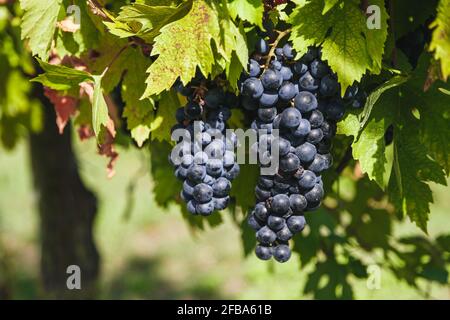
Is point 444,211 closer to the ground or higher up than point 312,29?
closer to the ground

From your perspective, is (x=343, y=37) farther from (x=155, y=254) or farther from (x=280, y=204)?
(x=155, y=254)

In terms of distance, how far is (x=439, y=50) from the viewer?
3.45ft

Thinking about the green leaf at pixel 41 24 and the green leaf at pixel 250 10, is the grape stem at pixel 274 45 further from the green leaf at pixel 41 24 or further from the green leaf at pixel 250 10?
the green leaf at pixel 41 24

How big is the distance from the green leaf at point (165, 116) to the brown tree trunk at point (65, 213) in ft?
4.65

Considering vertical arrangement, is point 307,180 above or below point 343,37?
below

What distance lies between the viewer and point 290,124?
4.22 ft

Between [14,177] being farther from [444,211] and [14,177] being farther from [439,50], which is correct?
[439,50]

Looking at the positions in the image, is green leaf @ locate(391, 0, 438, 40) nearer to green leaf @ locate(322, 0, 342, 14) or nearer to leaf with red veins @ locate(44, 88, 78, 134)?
green leaf @ locate(322, 0, 342, 14)

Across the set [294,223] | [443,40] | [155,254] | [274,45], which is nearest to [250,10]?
[274,45]

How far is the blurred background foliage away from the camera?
2.14m

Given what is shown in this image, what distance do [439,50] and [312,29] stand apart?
0.28 m

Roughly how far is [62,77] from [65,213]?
5.24 feet
